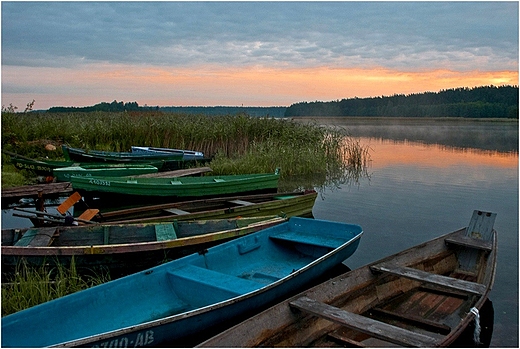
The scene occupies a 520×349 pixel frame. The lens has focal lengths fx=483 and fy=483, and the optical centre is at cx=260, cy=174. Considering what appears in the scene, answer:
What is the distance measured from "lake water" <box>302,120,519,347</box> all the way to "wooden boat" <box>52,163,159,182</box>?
16.4 ft

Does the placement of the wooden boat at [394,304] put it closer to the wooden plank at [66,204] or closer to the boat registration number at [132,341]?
the boat registration number at [132,341]

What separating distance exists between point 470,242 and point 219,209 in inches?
176

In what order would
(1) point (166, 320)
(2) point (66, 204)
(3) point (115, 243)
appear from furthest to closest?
(2) point (66, 204), (3) point (115, 243), (1) point (166, 320)

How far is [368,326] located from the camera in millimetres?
4203

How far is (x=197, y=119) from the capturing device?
2034cm

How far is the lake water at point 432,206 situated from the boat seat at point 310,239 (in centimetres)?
113

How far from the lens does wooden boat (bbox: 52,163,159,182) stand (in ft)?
40.6

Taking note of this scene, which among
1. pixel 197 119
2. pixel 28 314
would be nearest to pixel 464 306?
pixel 28 314

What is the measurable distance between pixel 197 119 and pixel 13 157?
7.54 m

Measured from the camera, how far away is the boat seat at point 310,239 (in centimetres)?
688

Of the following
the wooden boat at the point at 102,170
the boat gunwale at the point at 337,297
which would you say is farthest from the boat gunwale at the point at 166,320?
Answer: the wooden boat at the point at 102,170

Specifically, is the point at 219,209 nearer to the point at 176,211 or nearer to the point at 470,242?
the point at 176,211

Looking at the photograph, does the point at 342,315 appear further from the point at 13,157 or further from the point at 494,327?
the point at 13,157

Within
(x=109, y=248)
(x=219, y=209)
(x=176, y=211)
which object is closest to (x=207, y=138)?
(x=219, y=209)
